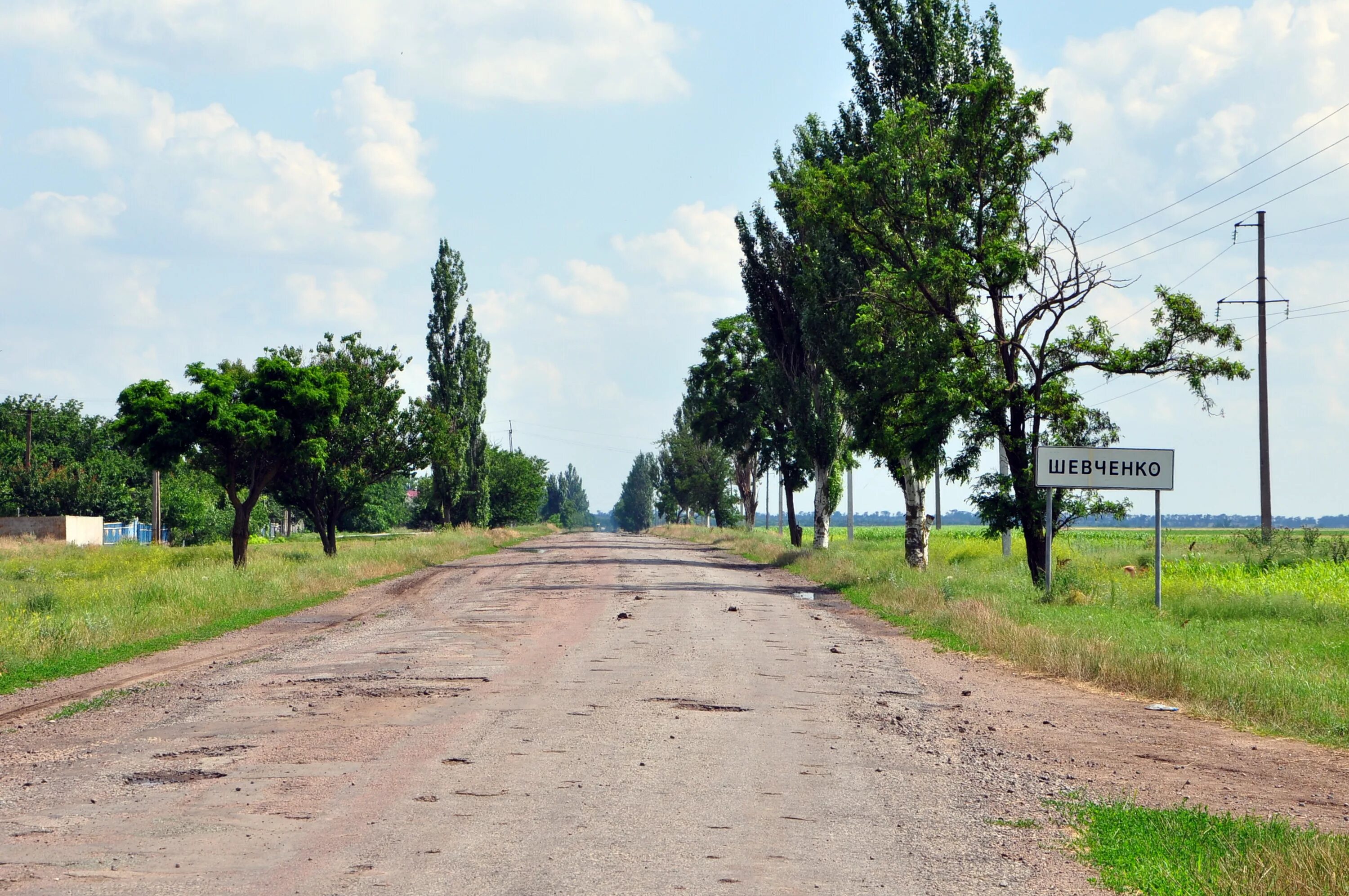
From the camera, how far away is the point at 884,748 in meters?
8.91

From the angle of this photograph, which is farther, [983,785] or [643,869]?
[983,785]

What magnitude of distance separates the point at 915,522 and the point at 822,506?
10.9m

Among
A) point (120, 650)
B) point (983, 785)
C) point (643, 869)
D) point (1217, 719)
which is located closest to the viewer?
point (643, 869)

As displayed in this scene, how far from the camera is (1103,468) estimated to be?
20.2m

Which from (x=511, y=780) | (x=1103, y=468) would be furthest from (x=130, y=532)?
(x=511, y=780)

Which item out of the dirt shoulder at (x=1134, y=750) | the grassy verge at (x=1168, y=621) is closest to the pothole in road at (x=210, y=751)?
the dirt shoulder at (x=1134, y=750)

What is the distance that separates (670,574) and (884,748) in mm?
24916

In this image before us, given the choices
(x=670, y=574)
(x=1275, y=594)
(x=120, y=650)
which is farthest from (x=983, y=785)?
(x=670, y=574)

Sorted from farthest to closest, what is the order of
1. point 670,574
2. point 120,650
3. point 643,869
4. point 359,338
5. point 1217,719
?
point 359,338 < point 670,574 < point 120,650 < point 1217,719 < point 643,869

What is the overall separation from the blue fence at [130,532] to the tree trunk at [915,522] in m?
49.7

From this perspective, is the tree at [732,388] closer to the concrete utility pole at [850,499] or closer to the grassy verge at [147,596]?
the concrete utility pole at [850,499]

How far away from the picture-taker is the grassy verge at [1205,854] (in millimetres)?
5406

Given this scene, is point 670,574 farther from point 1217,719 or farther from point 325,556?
point 1217,719

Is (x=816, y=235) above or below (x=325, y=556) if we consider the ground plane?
above
